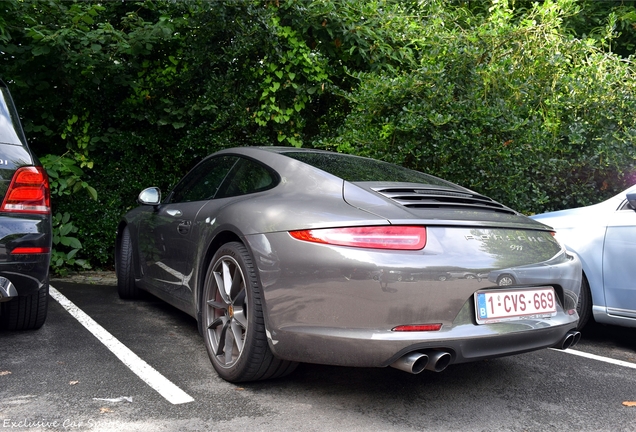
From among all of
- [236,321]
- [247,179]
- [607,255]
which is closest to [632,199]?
[607,255]

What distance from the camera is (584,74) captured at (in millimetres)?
5984

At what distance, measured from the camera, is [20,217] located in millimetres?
3650

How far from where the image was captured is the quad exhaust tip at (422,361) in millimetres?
→ 2535

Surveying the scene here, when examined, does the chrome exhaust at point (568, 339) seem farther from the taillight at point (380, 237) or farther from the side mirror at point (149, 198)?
the side mirror at point (149, 198)

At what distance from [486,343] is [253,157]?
6.00 ft

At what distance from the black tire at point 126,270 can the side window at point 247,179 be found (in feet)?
5.96

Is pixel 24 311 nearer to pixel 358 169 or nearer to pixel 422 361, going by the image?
pixel 358 169

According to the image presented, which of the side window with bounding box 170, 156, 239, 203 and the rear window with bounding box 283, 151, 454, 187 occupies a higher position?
the rear window with bounding box 283, 151, 454, 187

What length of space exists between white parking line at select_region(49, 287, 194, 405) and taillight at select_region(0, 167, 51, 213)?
93 centimetres

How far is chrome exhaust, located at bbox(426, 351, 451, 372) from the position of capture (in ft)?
8.38

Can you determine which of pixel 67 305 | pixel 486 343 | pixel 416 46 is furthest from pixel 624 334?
pixel 67 305

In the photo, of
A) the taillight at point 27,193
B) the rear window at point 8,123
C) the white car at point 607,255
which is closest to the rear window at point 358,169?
the white car at point 607,255

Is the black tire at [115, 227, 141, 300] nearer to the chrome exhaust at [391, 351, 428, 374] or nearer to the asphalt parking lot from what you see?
the asphalt parking lot

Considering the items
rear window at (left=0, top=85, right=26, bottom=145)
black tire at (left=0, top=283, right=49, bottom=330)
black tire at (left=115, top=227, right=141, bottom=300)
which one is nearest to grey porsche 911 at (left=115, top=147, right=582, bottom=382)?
black tire at (left=0, top=283, right=49, bottom=330)
